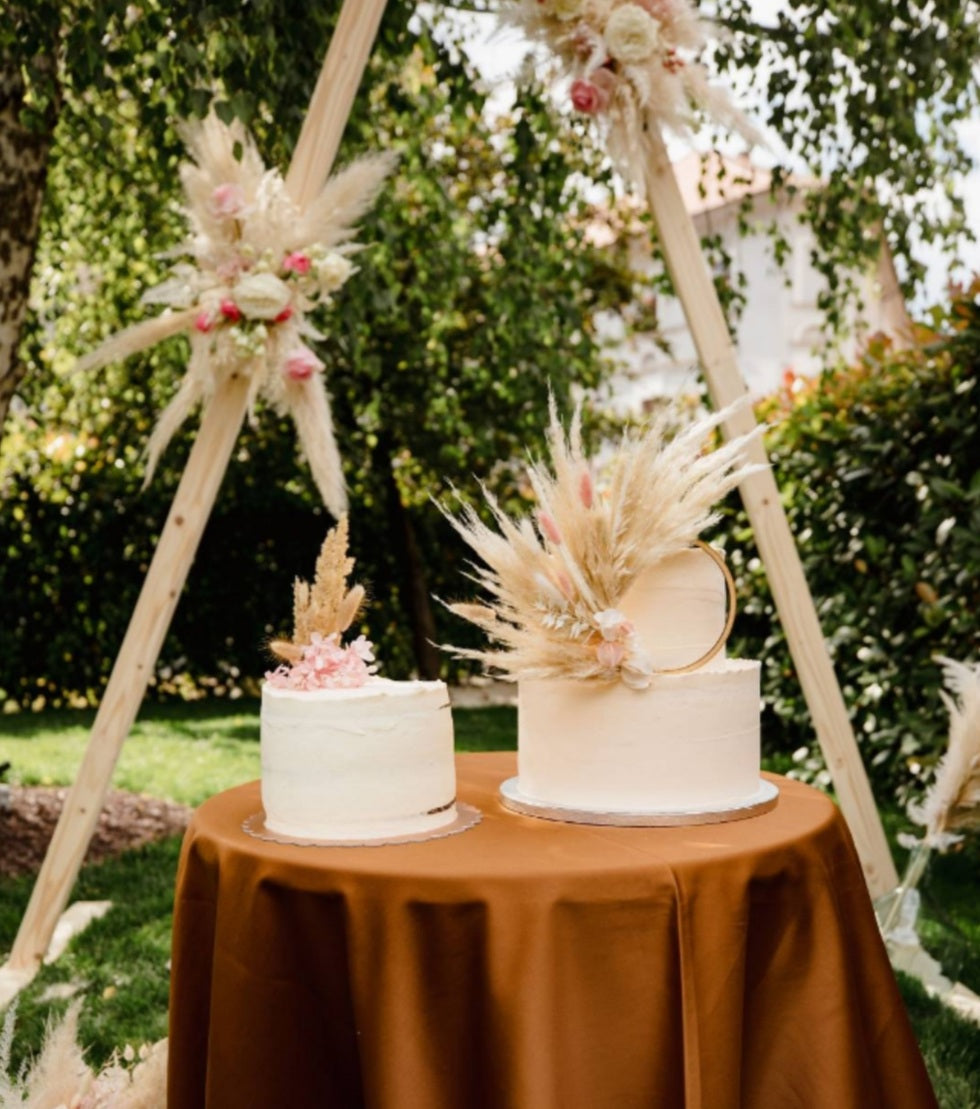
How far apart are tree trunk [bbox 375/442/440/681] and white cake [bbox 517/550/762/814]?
6333 mm

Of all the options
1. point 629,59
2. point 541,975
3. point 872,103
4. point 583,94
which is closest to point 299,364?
point 583,94

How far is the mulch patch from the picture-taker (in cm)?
455

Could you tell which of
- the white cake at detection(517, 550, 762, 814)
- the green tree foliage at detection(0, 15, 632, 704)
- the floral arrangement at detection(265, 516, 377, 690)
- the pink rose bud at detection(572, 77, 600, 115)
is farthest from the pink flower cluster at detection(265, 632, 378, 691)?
the green tree foliage at detection(0, 15, 632, 704)

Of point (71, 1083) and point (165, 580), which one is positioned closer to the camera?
point (71, 1083)

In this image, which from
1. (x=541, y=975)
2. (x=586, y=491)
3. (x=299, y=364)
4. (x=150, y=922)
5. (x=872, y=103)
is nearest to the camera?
(x=541, y=975)

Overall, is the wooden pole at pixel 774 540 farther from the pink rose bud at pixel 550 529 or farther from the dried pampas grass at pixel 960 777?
the pink rose bud at pixel 550 529

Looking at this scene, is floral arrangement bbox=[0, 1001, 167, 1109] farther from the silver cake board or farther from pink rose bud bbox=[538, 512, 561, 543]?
pink rose bud bbox=[538, 512, 561, 543]

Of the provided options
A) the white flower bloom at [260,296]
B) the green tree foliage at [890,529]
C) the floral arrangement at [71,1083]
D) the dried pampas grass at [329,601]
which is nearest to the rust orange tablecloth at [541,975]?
the floral arrangement at [71,1083]

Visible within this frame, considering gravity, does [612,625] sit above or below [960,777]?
above

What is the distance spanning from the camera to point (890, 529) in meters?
4.68

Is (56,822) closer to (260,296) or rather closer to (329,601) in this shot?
(260,296)

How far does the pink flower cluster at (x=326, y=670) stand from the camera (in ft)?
6.08

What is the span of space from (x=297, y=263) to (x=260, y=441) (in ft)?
18.9

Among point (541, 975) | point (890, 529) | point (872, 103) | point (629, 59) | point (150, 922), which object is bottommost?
point (150, 922)
